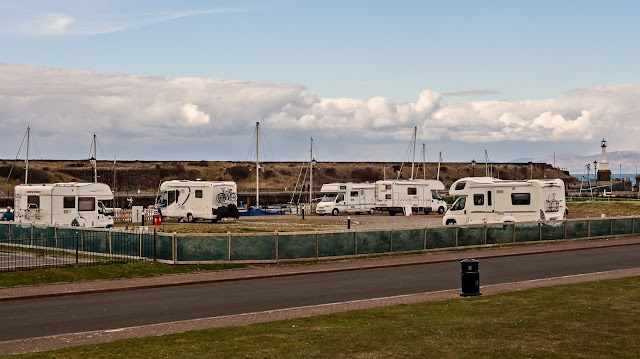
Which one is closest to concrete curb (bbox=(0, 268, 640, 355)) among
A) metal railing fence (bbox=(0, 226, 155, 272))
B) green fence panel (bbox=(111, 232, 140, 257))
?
metal railing fence (bbox=(0, 226, 155, 272))

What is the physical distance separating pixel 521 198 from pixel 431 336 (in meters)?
28.0

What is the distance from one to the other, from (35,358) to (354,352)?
587cm

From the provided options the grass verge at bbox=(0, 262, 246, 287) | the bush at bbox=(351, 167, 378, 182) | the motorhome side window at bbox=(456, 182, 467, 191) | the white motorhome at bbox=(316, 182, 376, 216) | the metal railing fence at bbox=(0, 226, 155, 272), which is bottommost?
the grass verge at bbox=(0, 262, 246, 287)

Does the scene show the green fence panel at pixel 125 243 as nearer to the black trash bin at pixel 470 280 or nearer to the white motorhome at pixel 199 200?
the black trash bin at pixel 470 280

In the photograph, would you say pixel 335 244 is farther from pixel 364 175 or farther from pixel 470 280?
pixel 364 175

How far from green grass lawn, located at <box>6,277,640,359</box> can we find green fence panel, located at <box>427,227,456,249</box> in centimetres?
1431

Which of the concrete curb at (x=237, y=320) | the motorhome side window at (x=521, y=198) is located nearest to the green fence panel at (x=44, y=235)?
the concrete curb at (x=237, y=320)

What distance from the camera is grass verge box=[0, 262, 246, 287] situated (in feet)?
78.5

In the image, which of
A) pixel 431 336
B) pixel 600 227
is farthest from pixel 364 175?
pixel 431 336

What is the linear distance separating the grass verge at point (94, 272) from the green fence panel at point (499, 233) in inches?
536

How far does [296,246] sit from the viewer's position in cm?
2886

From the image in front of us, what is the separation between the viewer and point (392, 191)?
6325 centimetres

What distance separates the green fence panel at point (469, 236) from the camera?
33875 millimetres

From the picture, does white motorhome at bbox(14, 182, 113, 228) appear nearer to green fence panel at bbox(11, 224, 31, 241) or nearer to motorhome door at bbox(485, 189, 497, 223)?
green fence panel at bbox(11, 224, 31, 241)
